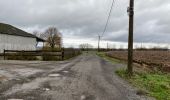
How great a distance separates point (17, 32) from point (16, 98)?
174ft

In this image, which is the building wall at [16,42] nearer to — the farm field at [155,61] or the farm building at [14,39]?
the farm building at [14,39]

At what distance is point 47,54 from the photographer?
107ft

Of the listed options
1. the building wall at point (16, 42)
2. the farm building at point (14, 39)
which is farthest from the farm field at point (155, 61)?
the farm building at point (14, 39)

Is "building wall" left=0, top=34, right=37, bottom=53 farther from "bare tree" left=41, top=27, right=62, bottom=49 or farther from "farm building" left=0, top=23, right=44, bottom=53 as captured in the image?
"bare tree" left=41, top=27, right=62, bottom=49

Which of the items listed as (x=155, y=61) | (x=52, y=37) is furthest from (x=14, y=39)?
(x=52, y=37)

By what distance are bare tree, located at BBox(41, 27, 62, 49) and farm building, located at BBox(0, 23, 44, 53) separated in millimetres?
46296

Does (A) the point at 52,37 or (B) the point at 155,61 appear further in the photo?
(A) the point at 52,37

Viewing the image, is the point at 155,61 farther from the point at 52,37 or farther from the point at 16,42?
the point at 52,37

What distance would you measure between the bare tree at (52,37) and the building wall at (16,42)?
46359mm

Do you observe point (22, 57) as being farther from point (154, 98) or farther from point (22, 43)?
point (22, 43)

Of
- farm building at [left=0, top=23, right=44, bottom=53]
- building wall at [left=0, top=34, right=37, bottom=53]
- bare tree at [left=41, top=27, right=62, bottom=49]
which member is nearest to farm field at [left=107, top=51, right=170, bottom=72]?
building wall at [left=0, top=34, right=37, bottom=53]

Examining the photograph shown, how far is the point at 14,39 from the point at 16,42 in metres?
0.83

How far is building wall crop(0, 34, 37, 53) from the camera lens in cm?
5428

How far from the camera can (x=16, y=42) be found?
192 feet
